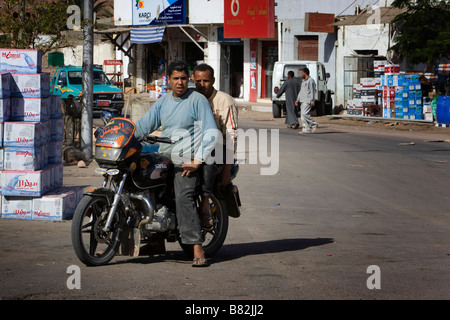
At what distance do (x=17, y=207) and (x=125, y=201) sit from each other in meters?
3.04

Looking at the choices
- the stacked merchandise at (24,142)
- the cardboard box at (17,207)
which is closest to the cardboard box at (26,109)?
the stacked merchandise at (24,142)

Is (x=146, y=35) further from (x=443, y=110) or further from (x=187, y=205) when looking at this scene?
(x=187, y=205)

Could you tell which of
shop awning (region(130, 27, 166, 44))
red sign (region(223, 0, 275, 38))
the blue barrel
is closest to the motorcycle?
the blue barrel

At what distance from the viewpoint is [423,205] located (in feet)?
36.0

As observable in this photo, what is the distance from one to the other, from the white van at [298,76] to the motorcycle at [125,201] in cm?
2313

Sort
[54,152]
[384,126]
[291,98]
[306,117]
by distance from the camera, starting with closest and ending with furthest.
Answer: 1. [54,152]
2. [306,117]
3. [291,98]
4. [384,126]

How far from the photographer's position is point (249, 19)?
38.4 metres

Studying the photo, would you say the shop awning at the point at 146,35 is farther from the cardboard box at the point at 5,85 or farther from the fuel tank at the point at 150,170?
the fuel tank at the point at 150,170

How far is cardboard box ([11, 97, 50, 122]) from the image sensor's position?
29.9 ft

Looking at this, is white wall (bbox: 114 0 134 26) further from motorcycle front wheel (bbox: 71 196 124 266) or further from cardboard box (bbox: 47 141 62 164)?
motorcycle front wheel (bbox: 71 196 124 266)

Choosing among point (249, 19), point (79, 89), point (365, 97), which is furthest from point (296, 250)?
point (249, 19)

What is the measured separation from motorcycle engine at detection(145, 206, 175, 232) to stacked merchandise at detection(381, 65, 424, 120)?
68.6 feet

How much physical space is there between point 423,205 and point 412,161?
524 cm

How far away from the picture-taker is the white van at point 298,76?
30294 millimetres
